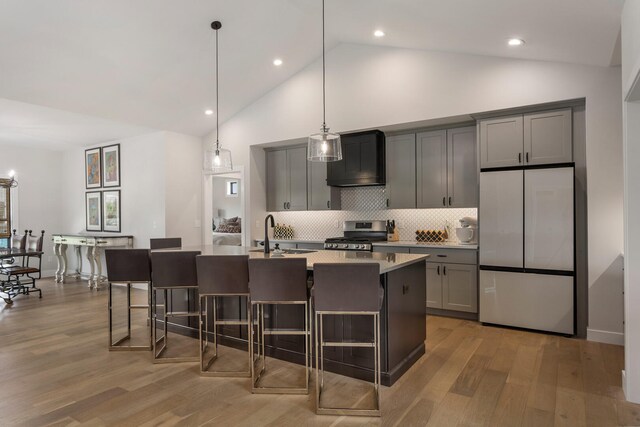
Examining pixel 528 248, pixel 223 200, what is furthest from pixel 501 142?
pixel 223 200

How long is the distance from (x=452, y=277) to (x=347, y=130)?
7.99ft

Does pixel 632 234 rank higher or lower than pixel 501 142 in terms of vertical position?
lower

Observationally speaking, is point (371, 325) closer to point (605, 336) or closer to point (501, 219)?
point (501, 219)

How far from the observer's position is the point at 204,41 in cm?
479

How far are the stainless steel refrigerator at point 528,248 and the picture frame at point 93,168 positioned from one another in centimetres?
703

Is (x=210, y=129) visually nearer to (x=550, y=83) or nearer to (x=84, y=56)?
(x=84, y=56)

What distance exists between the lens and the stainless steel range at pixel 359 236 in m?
5.36

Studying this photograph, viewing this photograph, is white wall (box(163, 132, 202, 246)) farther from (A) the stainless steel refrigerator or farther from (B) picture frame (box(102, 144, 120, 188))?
(A) the stainless steel refrigerator

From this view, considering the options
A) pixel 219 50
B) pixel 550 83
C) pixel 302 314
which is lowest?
pixel 302 314

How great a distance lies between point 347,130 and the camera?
5559mm

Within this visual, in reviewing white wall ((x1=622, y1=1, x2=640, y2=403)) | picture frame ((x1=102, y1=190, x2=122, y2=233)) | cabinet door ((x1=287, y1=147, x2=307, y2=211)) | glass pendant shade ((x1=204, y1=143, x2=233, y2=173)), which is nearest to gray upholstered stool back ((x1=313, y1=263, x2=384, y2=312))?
white wall ((x1=622, y1=1, x2=640, y2=403))

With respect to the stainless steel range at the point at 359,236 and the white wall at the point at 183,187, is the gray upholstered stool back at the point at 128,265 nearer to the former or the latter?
the stainless steel range at the point at 359,236

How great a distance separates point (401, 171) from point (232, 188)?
3.46m

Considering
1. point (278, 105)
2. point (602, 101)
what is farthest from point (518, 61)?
point (278, 105)
